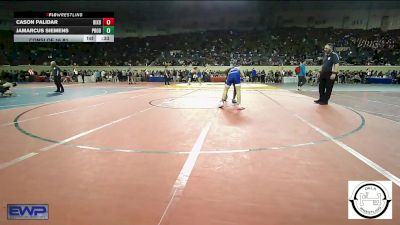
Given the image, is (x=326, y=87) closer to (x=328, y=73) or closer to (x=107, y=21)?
(x=328, y=73)

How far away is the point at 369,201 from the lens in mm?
2787

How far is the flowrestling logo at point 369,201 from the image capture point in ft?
8.72

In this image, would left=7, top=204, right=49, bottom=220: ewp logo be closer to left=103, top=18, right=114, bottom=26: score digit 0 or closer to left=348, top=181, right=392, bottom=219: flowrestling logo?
left=348, top=181, right=392, bottom=219: flowrestling logo

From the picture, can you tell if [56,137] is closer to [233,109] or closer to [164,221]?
[164,221]

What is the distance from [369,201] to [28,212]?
3.30 m

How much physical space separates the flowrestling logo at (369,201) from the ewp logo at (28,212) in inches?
113

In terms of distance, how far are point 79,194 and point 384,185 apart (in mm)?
3355

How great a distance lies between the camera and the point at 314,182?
3.39 m

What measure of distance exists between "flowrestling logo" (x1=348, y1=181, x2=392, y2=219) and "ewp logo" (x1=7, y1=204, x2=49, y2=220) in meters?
2.87
